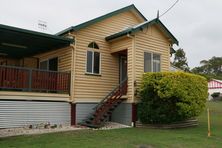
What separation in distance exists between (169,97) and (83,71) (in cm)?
461

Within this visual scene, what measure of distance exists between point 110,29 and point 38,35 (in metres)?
5.23

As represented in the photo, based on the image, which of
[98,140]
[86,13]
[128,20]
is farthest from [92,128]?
[86,13]

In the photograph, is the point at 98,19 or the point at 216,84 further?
the point at 216,84

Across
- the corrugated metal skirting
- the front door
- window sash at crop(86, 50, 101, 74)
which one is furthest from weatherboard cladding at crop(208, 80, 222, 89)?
the corrugated metal skirting

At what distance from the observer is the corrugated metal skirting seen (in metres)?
14.8

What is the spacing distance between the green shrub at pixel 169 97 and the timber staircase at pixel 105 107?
117cm

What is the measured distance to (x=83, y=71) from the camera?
17.1 m

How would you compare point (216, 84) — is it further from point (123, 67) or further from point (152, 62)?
point (152, 62)

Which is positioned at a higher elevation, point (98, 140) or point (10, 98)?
point (10, 98)

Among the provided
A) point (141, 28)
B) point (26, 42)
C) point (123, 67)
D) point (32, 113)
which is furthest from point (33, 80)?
point (141, 28)

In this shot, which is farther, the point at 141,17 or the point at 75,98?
the point at 141,17

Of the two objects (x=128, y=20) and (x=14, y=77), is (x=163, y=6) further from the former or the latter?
(x=14, y=77)

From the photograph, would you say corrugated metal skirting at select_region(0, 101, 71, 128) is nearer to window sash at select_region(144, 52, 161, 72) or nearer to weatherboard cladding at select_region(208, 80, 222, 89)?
window sash at select_region(144, 52, 161, 72)

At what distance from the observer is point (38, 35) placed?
48.8ft
